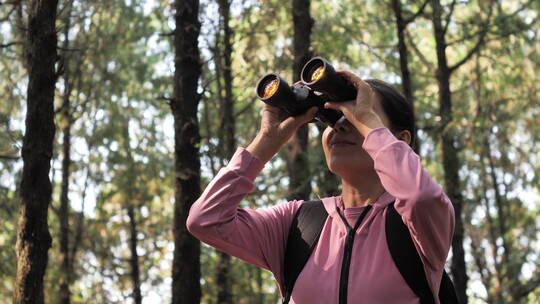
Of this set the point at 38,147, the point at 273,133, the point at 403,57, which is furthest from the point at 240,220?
the point at 403,57

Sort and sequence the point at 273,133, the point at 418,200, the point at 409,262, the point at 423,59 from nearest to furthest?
the point at 418,200 < the point at 409,262 < the point at 273,133 < the point at 423,59

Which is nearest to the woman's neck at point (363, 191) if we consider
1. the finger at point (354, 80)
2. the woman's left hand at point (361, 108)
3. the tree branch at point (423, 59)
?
the woman's left hand at point (361, 108)

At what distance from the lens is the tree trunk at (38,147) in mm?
4762

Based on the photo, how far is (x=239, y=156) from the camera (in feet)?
8.72

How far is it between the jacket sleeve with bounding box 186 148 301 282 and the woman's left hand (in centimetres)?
40

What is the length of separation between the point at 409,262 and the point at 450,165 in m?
7.10

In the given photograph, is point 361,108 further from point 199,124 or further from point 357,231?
point 199,124

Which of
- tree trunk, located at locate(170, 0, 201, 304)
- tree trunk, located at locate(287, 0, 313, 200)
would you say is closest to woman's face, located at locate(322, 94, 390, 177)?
tree trunk, located at locate(170, 0, 201, 304)

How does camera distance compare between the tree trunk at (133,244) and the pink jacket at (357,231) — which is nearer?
the pink jacket at (357,231)

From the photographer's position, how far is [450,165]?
9.11m

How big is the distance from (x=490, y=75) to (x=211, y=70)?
6.00 m

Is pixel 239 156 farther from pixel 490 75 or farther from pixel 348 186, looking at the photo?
pixel 490 75

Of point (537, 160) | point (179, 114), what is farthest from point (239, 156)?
point (537, 160)

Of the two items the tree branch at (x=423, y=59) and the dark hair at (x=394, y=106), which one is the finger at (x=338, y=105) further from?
the tree branch at (x=423, y=59)
